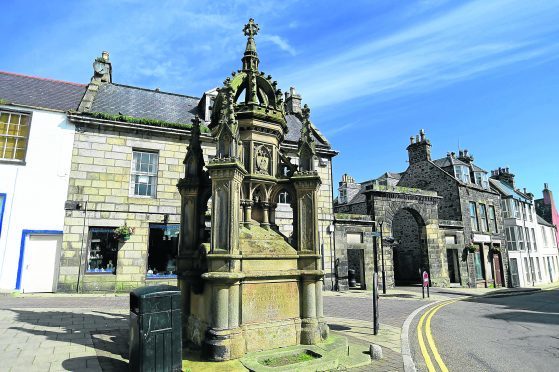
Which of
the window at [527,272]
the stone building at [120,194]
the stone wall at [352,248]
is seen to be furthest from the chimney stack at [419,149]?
the stone building at [120,194]

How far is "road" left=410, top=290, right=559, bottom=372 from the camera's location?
637 cm

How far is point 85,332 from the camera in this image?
7.12 meters

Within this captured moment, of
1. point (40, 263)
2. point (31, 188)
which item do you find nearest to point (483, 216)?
point (40, 263)

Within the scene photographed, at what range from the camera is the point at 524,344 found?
8.07 metres

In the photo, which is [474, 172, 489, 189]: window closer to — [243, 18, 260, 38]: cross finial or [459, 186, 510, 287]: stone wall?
[459, 186, 510, 287]: stone wall

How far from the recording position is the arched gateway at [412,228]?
2234 centimetres

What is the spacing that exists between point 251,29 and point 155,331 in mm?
6878

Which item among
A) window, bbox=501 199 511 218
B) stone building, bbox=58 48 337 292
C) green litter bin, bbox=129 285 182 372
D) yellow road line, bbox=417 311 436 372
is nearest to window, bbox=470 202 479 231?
window, bbox=501 199 511 218

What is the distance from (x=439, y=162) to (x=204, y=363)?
30946 millimetres

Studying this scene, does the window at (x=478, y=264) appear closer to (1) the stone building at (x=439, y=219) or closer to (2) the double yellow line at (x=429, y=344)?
(1) the stone building at (x=439, y=219)

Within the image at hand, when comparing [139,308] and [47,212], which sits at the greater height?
[47,212]

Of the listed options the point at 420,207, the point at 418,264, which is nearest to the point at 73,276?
the point at 420,207

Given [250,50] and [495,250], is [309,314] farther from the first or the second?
[495,250]

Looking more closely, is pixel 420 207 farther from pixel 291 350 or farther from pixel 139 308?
pixel 139 308
